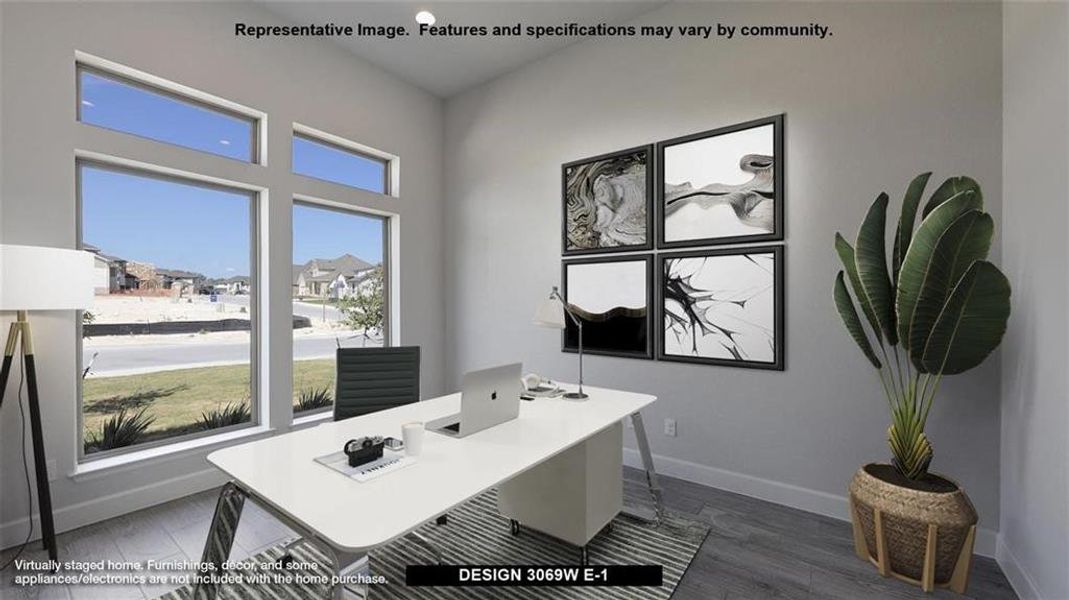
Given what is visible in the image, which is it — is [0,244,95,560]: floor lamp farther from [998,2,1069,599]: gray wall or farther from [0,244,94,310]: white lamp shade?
[998,2,1069,599]: gray wall

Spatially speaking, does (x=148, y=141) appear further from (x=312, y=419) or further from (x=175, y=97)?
(x=312, y=419)

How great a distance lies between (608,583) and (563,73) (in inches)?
137

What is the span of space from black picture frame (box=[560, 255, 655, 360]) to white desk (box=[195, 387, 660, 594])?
1146 mm

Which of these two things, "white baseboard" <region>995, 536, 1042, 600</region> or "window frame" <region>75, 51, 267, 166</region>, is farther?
"window frame" <region>75, 51, 267, 166</region>

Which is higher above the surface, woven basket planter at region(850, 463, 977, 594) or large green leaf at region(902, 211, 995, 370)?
large green leaf at region(902, 211, 995, 370)

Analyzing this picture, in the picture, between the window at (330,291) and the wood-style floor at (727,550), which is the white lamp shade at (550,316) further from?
the window at (330,291)

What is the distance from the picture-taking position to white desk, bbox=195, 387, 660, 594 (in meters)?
1.09

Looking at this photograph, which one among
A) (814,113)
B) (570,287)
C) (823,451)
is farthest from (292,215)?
(823,451)

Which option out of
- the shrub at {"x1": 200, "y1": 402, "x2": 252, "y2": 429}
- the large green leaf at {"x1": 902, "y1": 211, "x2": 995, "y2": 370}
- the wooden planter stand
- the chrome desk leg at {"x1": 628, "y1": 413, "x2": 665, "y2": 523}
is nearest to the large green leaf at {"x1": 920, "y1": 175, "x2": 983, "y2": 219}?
the large green leaf at {"x1": 902, "y1": 211, "x2": 995, "y2": 370}

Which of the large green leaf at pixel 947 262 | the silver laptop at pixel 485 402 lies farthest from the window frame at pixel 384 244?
the large green leaf at pixel 947 262

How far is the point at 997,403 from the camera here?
2.07 meters

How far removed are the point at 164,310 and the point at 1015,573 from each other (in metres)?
4.77

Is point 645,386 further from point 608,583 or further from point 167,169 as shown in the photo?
point 167,169

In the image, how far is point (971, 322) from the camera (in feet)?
5.60
